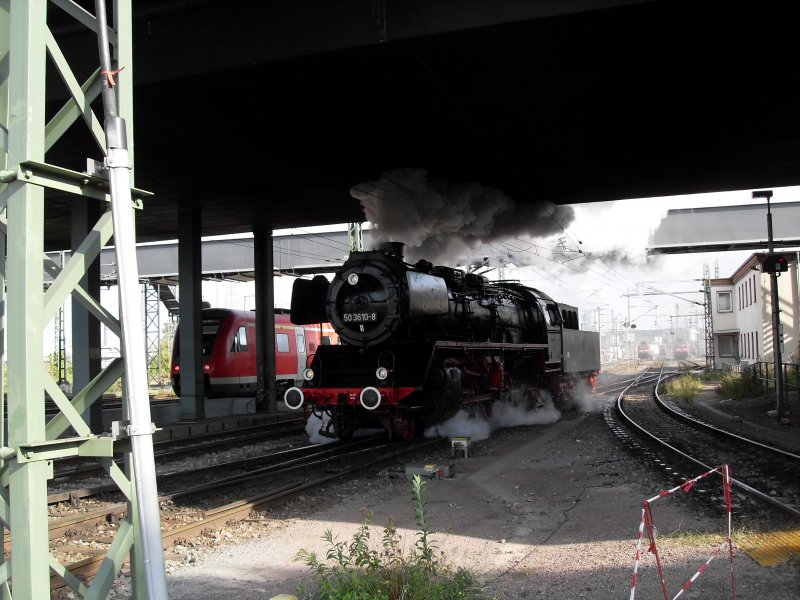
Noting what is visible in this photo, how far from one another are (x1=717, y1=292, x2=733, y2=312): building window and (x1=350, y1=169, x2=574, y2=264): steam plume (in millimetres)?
43562

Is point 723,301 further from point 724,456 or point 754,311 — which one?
point 724,456

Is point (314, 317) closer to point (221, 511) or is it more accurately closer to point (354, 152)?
point (354, 152)

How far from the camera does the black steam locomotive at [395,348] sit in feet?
38.3

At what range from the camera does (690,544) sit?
593 centimetres

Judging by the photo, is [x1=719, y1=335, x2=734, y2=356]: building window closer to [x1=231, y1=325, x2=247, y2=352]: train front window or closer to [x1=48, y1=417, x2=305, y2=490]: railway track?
[x1=231, y1=325, x2=247, y2=352]: train front window

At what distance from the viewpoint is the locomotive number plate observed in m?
12.0

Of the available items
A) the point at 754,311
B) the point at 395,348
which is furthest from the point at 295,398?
the point at 754,311

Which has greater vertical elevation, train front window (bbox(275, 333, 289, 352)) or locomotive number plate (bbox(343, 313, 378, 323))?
locomotive number plate (bbox(343, 313, 378, 323))

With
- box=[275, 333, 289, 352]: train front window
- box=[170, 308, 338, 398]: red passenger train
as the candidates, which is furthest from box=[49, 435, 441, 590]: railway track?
box=[275, 333, 289, 352]: train front window

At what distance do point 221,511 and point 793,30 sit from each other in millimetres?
9062

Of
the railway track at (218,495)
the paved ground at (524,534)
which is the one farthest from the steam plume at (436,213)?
the paved ground at (524,534)

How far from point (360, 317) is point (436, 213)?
3257 millimetres

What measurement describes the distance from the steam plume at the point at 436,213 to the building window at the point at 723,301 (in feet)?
143

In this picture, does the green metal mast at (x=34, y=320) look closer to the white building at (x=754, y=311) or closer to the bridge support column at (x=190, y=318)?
the bridge support column at (x=190, y=318)
